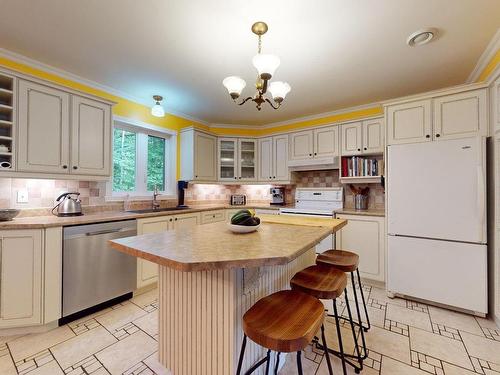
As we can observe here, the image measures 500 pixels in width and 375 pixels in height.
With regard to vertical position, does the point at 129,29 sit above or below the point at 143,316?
above

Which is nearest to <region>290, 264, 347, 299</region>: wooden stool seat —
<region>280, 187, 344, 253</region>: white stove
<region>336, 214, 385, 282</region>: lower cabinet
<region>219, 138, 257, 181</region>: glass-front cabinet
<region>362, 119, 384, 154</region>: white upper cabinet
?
<region>336, 214, 385, 282</region>: lower cabinet

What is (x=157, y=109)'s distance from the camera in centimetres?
280

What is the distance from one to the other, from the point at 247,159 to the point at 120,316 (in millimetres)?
3087

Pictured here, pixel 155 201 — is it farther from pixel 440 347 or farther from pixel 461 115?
pixel 461 115

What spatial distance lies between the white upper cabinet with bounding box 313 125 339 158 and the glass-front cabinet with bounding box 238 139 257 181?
1188 millimetres

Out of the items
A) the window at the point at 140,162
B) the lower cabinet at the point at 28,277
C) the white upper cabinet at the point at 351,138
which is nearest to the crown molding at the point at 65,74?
the window at the point at 140,162

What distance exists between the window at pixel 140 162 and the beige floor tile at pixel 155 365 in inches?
81.3

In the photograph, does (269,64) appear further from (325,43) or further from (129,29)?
(129,29)

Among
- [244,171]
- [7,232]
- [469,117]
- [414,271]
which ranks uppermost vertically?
[469,117]

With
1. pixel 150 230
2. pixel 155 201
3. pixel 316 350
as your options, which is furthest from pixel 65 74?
pixel 316 350

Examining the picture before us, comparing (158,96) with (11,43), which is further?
(158,96)

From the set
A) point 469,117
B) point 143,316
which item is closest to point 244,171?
point 143,316

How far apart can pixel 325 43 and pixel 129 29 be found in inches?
64.2

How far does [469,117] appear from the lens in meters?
2.26
